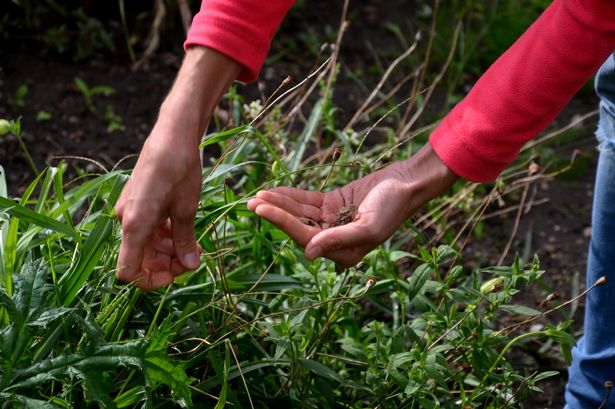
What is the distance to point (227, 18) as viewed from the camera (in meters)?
1.75

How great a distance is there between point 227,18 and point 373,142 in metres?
1.87

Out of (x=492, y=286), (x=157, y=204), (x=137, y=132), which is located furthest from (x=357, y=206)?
(x=137, y=132)

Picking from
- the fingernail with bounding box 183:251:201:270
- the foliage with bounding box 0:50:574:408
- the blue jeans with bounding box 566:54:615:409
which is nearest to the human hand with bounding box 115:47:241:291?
the fingernail with bounding box 183:251:201:270

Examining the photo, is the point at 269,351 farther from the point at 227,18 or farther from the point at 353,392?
the point at 227,18

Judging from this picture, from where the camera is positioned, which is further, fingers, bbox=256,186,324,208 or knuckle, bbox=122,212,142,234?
fingers, bbox=256,186,324,208

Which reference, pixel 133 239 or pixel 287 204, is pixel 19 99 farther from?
pixel 133 239

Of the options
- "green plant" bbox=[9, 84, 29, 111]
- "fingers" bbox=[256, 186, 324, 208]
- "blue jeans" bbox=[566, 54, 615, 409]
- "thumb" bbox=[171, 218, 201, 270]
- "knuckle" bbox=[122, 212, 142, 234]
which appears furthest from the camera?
"green plant" bbox=[9, 84, 29, 111]

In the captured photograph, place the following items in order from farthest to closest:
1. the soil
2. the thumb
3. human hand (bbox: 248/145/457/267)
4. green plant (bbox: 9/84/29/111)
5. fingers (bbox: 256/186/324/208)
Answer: green plant (bbox: 9/84/29/111) < the soil < fingers (bbox: 256/186/324/208) < human hand (bbox: 248/145/457/267) < the thumb

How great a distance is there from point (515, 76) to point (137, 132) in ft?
6.00

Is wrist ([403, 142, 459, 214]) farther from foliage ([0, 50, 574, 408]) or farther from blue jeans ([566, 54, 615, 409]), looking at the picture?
blue jeans ([566, 54, 615, 409])

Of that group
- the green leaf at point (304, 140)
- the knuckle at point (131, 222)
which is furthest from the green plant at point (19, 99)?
the knuckle at point (131, 222)

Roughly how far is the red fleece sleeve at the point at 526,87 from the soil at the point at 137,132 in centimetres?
107

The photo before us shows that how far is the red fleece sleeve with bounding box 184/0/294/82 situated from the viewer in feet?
5.74

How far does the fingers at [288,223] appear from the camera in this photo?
5.82ft
